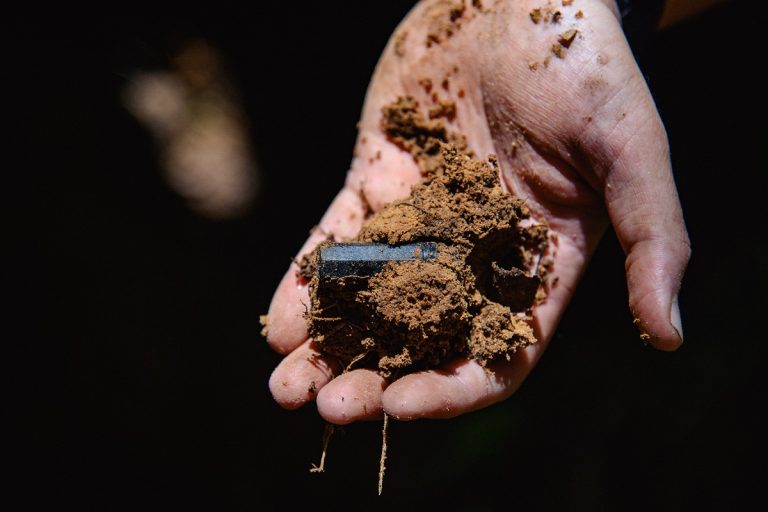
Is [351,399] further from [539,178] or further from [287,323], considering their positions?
[539,178]

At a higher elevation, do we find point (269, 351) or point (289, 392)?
point (269, 351)

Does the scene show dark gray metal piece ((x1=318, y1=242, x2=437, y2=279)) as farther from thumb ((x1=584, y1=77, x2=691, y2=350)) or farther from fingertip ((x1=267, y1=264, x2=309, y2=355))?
thumb ((x1=584, y1=77, x2=691, y2=350))

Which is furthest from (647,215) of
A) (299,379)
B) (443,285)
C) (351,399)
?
(299,379)

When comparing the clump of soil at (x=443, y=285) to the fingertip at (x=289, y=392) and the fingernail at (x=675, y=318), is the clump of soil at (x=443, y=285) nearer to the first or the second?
the fingertip at (x=289, y=392)

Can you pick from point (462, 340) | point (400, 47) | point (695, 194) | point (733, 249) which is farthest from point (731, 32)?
point (462, 340)

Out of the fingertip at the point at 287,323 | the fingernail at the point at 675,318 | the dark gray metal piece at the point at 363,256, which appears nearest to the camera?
the fingernail at the point at 675,318

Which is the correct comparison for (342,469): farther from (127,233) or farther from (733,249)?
(733,249)

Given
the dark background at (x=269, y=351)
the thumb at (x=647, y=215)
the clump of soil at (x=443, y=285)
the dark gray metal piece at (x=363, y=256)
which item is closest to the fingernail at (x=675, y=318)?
the thumb at (x=647, y=215)
